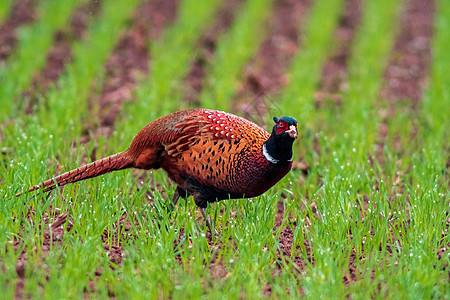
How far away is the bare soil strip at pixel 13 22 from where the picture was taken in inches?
342

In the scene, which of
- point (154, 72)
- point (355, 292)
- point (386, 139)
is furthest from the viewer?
point (154, 72)

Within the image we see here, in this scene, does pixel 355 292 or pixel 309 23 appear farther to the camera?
pixel 309 23

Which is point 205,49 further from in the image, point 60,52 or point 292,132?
point 292,132

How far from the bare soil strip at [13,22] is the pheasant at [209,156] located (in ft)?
14.1

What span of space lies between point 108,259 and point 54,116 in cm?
276

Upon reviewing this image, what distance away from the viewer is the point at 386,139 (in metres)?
6.51

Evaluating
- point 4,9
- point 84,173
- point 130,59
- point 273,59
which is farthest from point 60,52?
point 84,173

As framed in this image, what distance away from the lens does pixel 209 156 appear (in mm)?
4070

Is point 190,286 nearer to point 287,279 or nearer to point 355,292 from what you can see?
point 287,279

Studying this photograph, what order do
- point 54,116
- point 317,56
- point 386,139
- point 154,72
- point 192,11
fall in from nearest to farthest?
1. point 54,116
2. point 386,139
3. point 154,72
4. point 317,56
5. point 192,11

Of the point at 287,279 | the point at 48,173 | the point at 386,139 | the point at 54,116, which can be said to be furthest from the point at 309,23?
the point at 287,279

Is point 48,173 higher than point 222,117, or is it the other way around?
point 222,117

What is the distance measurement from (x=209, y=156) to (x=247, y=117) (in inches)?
100.0

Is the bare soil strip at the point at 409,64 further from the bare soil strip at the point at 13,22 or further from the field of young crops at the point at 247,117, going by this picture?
the bare soil strip at the point at 13,22
